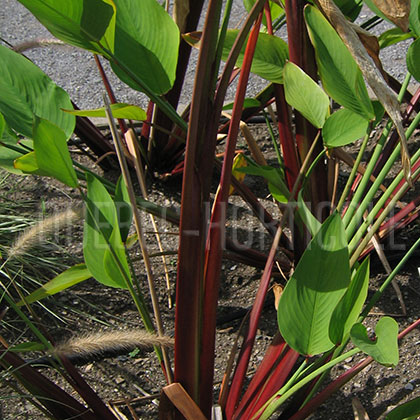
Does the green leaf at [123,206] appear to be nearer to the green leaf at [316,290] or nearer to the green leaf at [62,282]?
the green leaf at [62,282]

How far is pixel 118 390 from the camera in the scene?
1.11 m

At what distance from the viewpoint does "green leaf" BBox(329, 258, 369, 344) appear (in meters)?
0.79

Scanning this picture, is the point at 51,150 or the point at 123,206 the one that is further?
the point at 123,206

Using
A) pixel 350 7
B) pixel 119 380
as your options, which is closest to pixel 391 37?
pixel 350 7

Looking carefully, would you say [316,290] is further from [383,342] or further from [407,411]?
[407,411]

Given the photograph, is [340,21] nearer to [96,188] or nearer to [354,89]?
[354,89]

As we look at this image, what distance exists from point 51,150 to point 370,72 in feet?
1.26

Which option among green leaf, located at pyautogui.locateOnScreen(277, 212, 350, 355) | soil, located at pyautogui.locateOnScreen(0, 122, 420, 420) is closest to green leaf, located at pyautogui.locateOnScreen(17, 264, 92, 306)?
soil, located at pyautogui.locateOnScreen(0, 122, 420, 420)

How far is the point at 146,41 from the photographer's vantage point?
0.91 m

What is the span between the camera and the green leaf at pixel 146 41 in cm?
90

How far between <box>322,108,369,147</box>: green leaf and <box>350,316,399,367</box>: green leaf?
35 cm

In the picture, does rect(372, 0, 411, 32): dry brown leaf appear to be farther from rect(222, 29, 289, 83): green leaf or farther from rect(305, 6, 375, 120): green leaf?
rect(222, 29, 289, 83): green leaf

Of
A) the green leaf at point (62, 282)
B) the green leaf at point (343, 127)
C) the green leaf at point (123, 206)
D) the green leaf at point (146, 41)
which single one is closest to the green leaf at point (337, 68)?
the green leaf at point (343, 127)

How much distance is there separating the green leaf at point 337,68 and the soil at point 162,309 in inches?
15.6
